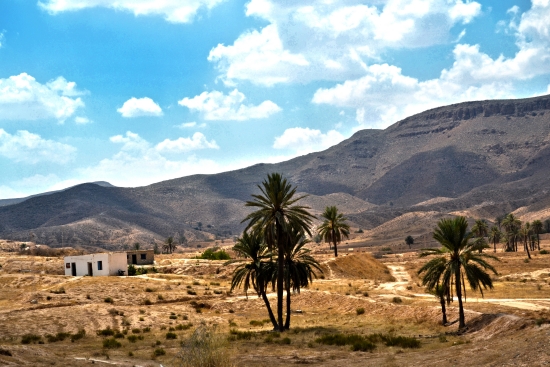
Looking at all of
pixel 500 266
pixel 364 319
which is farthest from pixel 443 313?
pixel 500 266

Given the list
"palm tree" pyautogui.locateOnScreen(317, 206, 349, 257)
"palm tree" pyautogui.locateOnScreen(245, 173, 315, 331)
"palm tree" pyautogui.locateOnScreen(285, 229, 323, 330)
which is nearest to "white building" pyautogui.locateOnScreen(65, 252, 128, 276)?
"palm tree" pyautogui.locateOnScreen(317, 206, 349, 257)

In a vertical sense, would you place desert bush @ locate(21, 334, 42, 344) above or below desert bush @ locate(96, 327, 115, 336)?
above

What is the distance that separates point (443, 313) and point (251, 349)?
12820 mm

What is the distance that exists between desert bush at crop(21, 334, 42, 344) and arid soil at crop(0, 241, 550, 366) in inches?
16.1

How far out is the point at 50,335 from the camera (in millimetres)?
38781

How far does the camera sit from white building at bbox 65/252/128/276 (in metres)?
74.5

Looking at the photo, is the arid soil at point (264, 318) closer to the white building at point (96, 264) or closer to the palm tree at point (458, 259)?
the palm tree at point (458, 259)

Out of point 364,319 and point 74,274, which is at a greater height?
point 74,274

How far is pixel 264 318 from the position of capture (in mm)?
49625

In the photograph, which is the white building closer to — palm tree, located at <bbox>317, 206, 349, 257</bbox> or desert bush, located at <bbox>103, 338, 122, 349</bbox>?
palm tree, located at <bbox>317, 206, 349, 257</bbox>

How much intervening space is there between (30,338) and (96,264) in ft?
127

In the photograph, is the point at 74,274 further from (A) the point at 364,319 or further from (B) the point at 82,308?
(A) the point at 364,319

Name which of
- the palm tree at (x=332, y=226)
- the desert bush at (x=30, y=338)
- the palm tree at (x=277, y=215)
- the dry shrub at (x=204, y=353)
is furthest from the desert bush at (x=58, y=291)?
the dry shrub at (x=204, y=353)

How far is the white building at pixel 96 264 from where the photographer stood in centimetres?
7450
